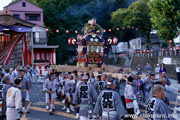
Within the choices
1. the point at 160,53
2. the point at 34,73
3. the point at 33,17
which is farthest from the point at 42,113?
the point at 33,17

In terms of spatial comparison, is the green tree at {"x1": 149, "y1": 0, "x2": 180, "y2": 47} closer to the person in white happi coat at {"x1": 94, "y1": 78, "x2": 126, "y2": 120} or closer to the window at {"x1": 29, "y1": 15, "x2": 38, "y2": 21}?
the person in white happi coat at {"x1": 94, "y1": 78, "x2": 126, "y2": 120}

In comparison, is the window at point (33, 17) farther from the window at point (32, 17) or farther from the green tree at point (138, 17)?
the green tree at point (138, 17)

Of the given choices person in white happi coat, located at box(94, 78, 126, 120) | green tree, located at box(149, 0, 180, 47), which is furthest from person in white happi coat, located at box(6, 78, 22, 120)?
green tree, located at box(149, 0, 180, 47)

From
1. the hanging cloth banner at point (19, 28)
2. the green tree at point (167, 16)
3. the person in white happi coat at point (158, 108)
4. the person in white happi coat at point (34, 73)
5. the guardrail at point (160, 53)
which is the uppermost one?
the green tree at point (167, 16)

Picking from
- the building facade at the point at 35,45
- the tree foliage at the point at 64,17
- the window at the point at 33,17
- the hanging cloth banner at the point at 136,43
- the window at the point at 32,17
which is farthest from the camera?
the window at the point at 33,17

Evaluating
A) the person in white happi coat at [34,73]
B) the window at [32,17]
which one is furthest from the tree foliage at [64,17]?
the person in white happi coat at [34,73]

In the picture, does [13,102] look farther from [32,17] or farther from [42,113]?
[32,17]

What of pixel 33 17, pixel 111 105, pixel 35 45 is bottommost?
pixel 111 105

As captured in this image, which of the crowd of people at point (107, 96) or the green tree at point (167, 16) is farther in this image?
the green tree at point (167, 16)

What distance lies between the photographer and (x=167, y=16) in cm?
2252

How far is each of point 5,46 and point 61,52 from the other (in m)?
16.5

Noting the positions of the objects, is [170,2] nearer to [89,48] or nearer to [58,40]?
[89,48]

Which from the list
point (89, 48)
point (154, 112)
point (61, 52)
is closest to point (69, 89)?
point (154, 112)

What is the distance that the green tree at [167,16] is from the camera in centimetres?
2173
